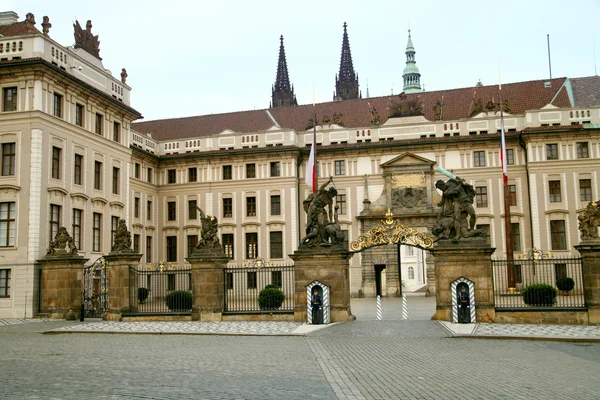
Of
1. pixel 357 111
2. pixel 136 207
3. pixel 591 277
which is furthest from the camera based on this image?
pixel 357 111

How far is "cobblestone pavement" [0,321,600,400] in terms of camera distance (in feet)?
31.4

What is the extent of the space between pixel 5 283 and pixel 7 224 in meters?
2.76

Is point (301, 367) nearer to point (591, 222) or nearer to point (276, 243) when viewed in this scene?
point (591, 222)

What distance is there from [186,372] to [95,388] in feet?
6.49

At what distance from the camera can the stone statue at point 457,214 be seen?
71.8 ft

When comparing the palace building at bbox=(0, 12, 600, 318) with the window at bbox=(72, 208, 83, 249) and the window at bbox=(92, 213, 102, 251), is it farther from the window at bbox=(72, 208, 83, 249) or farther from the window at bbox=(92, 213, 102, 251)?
the window at bbox=(72, 208, 83, 249)

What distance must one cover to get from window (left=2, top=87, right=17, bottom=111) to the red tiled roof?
21719mm

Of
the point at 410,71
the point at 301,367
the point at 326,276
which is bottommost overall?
the point at 301,367

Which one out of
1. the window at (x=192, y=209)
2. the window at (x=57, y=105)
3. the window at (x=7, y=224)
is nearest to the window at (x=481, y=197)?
the window at (x=192, y=209)

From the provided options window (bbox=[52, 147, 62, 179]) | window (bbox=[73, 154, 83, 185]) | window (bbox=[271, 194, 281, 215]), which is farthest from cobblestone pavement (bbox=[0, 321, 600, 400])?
window (bbox=[271, 194, 281, 215])

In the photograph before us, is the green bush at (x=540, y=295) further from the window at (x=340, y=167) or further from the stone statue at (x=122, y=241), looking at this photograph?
the window at (x=340, y=167)

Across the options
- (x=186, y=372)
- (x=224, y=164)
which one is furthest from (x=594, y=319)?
(x=224, y=164)

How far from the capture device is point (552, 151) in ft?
145

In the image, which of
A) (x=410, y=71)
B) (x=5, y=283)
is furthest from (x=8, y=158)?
(x=410, y=71)
